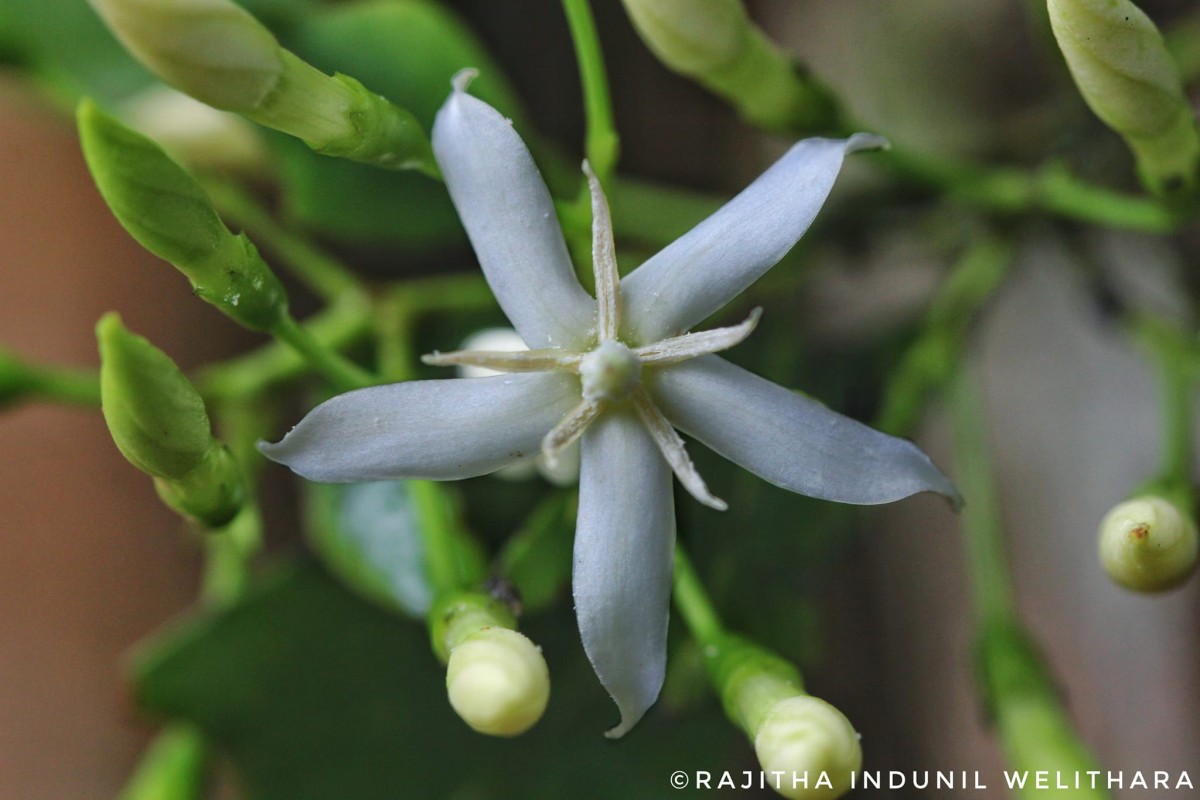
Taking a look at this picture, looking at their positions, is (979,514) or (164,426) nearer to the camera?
(164,426)

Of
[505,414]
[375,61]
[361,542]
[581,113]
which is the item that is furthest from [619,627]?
[581,113]

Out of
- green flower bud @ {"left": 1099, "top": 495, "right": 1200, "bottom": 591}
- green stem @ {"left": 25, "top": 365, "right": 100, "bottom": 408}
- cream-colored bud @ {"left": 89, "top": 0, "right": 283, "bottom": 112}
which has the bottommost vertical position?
green flower bud @ {"left": 1099, "top": 495, "right": 1200, "bottom": 591}

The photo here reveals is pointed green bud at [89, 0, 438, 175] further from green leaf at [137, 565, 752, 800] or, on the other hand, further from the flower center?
green leaf at [137, 565, 752, 800]

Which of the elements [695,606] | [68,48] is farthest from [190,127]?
[695,606]

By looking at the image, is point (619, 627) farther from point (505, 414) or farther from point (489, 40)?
point (489, 40)

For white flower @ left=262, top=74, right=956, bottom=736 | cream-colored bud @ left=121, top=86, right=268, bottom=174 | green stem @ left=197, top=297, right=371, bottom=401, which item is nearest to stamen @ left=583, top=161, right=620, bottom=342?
white flower @ left=262, top=74, right=956, bottom=736

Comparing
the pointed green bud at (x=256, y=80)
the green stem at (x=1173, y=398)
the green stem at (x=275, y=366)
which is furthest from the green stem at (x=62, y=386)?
the green stem at (x=1173, y=398)

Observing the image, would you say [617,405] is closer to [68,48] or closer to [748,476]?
[748,476]
